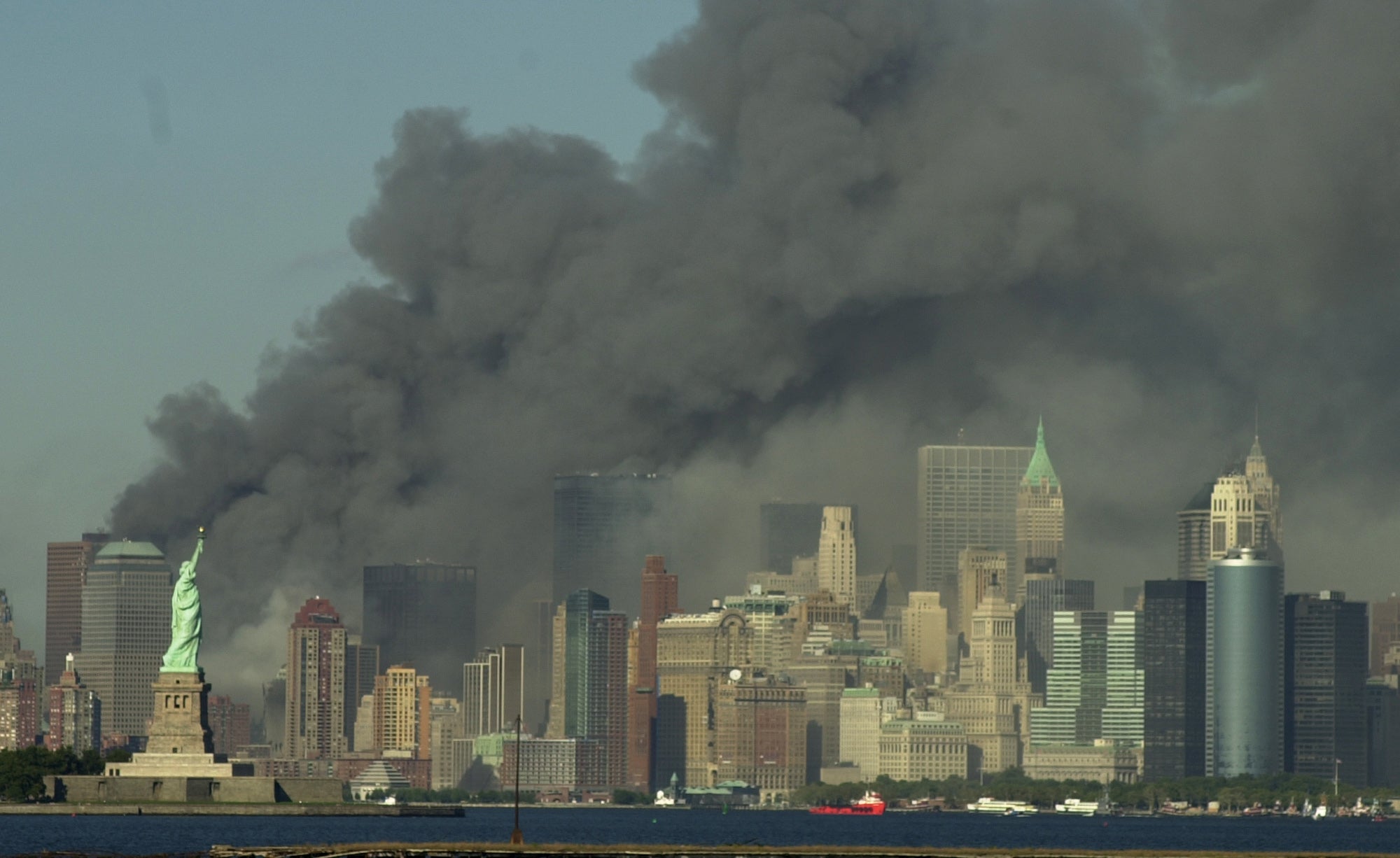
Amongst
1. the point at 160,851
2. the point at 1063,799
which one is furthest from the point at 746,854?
the point at 1063,799

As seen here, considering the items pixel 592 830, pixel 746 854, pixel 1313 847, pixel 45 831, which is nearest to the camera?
pixel 746 854

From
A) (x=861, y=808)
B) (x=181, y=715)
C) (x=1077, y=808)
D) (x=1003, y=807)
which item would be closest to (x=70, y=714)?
(x=861, y=808)

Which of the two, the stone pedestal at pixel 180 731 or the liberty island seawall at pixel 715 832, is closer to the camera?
the liberty island seawall at pixel 715 832

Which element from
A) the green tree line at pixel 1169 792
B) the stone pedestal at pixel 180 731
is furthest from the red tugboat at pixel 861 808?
the stone pedestal at pixel 180 731

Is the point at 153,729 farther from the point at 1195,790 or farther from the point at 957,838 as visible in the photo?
the point at 1195,790

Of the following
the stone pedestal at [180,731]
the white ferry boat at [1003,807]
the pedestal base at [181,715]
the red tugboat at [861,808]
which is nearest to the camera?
the stone pedestal at [180,731]

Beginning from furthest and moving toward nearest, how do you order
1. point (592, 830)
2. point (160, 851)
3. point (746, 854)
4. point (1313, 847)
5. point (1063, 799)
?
1. point (1063, 799)
2. point (592, 830)
3. point (1313, 847)
4. point (160, 851)
5. point (746, 854)

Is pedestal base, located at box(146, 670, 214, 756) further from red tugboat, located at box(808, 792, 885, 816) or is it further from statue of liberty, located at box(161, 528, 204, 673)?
red tugboat, located at box(808, 792, 885, 816)

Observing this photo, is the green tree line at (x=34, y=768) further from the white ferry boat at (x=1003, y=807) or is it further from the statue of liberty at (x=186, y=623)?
the white ferry boat at (x=1003, y=807)
